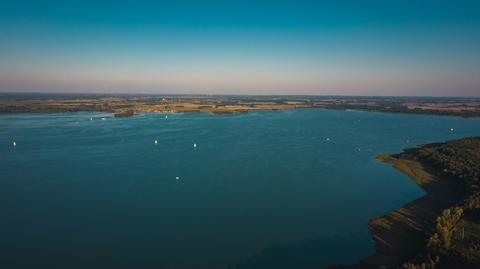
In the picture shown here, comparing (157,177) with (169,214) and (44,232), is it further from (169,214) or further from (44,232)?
(44,232)

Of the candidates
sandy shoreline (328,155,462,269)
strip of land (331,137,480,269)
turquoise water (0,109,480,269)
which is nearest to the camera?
strip of land (331,137,480,269)

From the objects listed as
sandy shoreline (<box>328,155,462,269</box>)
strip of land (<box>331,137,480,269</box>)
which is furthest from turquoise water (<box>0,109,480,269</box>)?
strip of land (<box>331,137,480,269</box>)

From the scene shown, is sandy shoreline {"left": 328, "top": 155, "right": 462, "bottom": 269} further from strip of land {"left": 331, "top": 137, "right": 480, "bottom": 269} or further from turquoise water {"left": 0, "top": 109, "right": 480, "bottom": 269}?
turquoise water {"left": 0, "top": 109, "right": 480, "bottom": 269}

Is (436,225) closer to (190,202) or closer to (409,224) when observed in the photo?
(409,224)

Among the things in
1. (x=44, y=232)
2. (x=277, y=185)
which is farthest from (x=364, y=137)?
(x=44, y=232)

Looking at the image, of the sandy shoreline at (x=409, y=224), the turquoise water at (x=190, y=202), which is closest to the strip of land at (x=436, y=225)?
the sandy shoreline at (x=409, y=224)

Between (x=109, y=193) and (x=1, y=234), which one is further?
(x=109, y=193)
